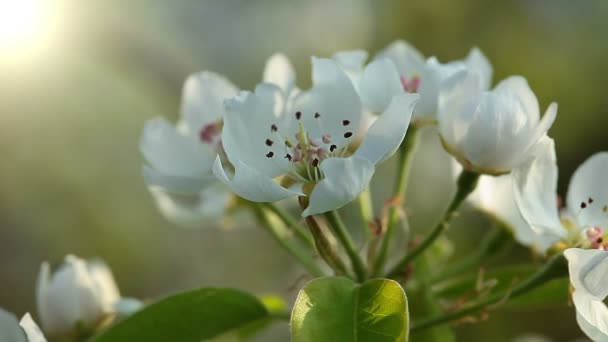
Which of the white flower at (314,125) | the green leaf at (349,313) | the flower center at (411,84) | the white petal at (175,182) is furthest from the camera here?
the flower center at (411,84)

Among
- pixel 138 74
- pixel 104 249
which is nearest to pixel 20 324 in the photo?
pixel 104 249

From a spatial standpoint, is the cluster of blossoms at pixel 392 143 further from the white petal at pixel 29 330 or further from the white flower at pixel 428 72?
the white petal at pixel 29 330

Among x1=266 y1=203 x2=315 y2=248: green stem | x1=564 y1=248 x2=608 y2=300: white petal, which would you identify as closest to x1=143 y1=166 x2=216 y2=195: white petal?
x1=266 y1=203 x2=315 y2=248: green stem

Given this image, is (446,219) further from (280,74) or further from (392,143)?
(280,74)

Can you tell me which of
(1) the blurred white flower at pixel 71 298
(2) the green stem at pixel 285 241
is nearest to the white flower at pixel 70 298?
(1) the blurred white flower at pixel 71 298

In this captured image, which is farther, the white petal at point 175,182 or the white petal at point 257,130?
the white petal at point 175,182

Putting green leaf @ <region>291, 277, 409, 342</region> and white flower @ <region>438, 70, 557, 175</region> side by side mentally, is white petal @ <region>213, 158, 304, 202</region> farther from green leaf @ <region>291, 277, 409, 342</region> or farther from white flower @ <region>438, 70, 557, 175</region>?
white flower @ <region>438, 70, 557, 175</region>
